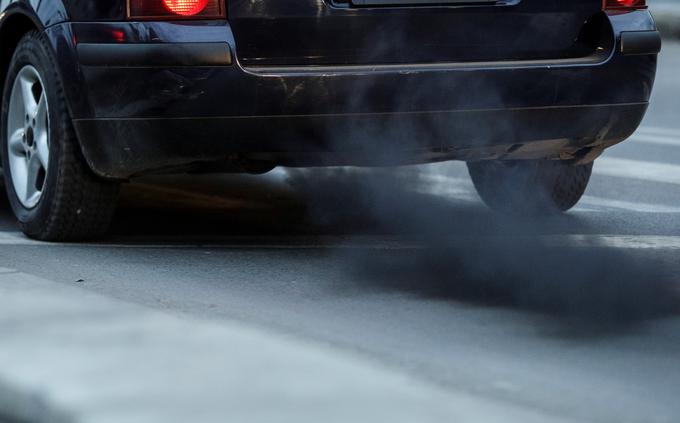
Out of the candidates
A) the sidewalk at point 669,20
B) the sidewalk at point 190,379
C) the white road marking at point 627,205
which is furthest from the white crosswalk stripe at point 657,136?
the sidewalk at point 669,20

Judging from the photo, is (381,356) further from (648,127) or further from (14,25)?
(648,127)

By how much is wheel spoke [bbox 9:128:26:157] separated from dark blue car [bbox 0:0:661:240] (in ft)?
0.73

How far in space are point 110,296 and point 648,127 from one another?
22.9 feet

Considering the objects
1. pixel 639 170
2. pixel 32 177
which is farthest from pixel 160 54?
pixel 639 170

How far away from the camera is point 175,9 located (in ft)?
19.0

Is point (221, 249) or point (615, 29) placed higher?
point (615, 29)

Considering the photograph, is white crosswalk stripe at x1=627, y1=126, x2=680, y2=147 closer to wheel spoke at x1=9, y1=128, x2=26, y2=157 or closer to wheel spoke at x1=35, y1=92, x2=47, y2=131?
wheel spoke at x1=9, y1=128, x2=26, y2=157

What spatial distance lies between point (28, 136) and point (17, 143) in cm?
13

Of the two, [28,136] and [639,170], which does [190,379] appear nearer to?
[28,136]

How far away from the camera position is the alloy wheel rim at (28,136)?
643cm

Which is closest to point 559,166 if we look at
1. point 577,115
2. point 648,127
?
point 577,115

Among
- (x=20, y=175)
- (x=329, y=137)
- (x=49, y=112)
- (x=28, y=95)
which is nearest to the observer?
(x=329, y=137)

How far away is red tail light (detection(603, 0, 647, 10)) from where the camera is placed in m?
6.23

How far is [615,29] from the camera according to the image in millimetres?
6207
